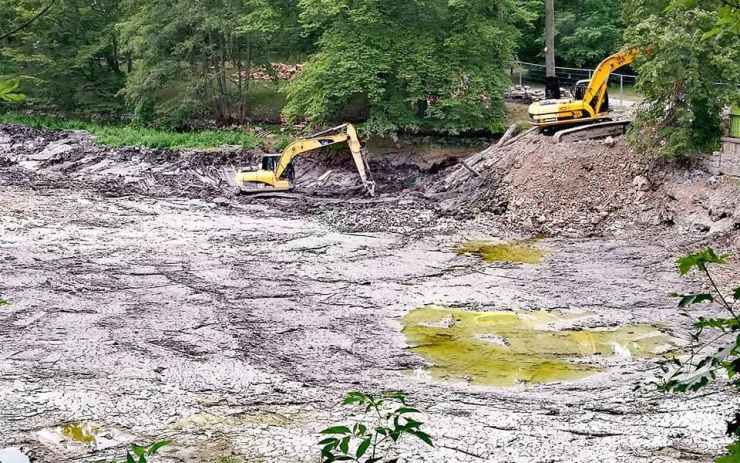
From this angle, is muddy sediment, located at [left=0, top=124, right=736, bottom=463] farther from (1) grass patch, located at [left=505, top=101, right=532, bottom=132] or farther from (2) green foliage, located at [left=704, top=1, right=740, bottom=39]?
(2) green foliage, located at [left=704, top=1, right=740, bottom=39]

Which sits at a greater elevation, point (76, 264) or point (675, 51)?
point (675, 51)

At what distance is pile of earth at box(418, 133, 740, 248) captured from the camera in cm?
1700

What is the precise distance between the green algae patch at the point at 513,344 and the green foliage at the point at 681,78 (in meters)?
6.94

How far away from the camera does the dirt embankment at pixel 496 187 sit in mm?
17453

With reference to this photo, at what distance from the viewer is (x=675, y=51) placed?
1688cm

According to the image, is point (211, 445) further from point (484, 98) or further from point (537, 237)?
point (484, 98)

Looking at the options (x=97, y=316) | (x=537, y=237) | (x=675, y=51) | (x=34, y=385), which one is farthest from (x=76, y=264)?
(x=675, y=51)

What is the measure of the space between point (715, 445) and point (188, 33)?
2698 centimetres

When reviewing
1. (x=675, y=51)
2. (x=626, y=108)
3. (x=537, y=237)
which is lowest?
(x=537, y=237)

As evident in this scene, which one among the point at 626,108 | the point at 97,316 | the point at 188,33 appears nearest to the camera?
the point at 97,316

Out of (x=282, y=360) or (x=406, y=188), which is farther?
(x=406, y=188)

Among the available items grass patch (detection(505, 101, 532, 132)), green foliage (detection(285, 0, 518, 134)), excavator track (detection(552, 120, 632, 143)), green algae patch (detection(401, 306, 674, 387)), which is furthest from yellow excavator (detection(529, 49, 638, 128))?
green algae patch (detection(401, 306, 674, 387))

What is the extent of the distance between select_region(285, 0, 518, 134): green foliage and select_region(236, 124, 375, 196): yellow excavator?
232cm

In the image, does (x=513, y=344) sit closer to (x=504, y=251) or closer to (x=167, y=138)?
(x=504, y=251)
